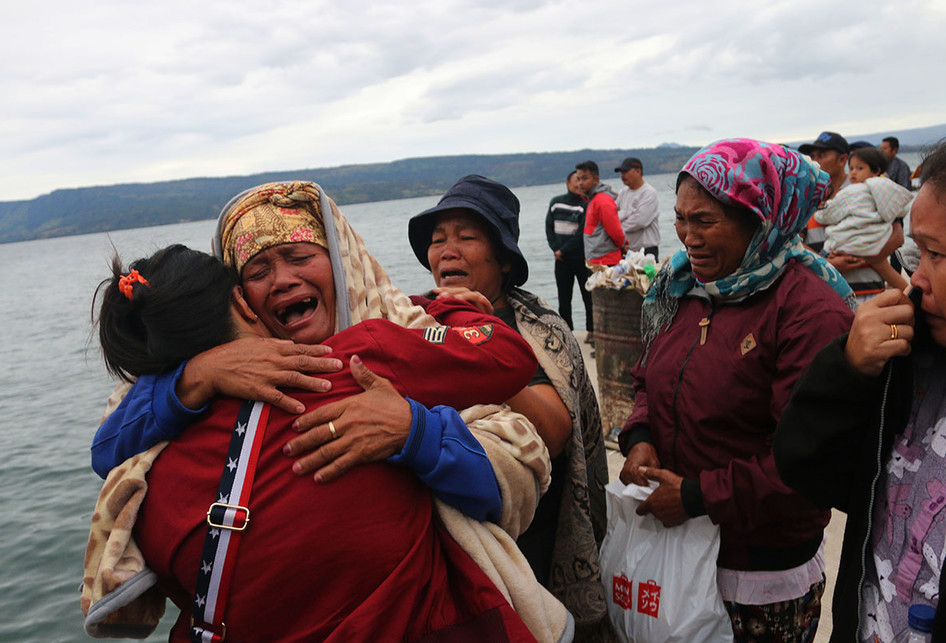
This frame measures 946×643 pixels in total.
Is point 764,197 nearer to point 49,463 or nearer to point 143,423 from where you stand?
point 143,423

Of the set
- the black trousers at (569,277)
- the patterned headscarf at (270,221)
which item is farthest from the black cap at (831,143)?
the patterned headscarf at (270,221)

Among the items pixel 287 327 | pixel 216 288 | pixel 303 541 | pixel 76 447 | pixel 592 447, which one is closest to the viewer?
pixel 303 541

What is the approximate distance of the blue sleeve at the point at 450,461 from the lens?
1337 mm

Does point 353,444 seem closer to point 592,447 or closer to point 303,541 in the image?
point 303,541

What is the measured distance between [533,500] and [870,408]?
774 mm

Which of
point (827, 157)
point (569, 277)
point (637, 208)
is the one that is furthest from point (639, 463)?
point (569, 277)

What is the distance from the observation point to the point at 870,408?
142 centimetres

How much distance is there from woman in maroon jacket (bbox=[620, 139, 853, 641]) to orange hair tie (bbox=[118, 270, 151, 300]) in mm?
1563

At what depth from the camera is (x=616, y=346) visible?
16.6 ft

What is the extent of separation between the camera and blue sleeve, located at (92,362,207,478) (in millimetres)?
1369

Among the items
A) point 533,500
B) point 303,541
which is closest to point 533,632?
point 533,500

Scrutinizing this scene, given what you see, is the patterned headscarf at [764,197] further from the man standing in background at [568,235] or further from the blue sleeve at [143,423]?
Result: the man standing in background at [568,235]

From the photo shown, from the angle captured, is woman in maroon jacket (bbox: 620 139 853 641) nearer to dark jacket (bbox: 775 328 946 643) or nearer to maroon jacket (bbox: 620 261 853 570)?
maroon jacket (bbox: 620 261 853 570)

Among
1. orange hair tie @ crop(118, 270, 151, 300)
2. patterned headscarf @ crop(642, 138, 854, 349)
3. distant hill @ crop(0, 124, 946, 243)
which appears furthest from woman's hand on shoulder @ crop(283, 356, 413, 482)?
distant hill @ crop(0, 124, 946, 243)
